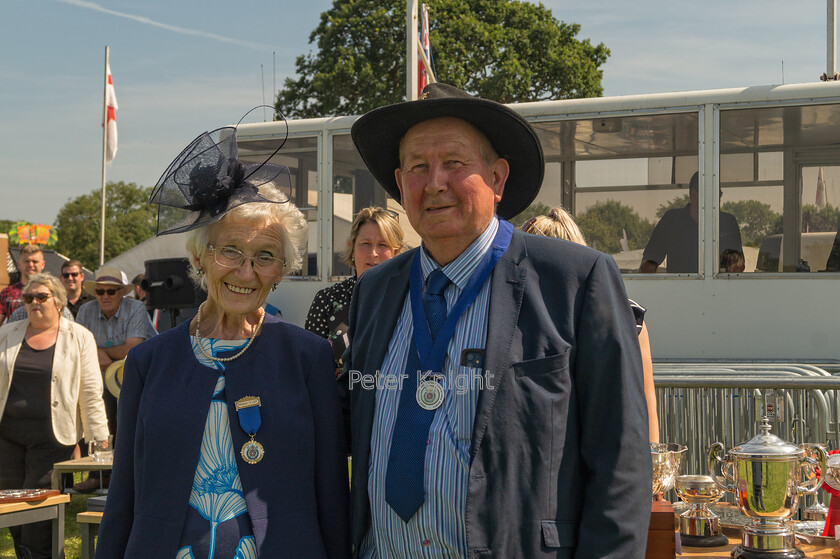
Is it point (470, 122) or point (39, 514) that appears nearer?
point (470, 122)

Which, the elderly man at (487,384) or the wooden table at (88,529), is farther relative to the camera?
the wooden table at (88,529)

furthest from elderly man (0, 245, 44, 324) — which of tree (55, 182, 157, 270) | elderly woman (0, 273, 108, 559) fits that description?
tree (55, 182, 157, 270)

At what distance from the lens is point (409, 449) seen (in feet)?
6.61

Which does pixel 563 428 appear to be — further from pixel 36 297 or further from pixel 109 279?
pixel 109 279

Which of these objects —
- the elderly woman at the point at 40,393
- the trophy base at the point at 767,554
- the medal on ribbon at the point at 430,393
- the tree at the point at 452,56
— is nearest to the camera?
the medal on ribbon at the point at 430,393

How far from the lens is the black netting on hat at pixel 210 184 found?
8.11 ft

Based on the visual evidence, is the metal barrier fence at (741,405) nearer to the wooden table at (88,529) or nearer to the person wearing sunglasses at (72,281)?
the wooden table at (88,529)

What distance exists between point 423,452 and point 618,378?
480mm

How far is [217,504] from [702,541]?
5.47 feet

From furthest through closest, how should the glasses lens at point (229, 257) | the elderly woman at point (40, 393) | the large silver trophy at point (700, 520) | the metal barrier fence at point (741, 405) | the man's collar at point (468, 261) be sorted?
the elderly woman at point (40, 393) < the metal barrier fence at point (741, 405) < the large silver trophy at point (700, 520) < the glasses lens at point (229, 257) < the man's collar at point (468, 261)

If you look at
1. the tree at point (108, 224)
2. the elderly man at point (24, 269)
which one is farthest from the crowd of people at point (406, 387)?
the tree at point (108, 224)

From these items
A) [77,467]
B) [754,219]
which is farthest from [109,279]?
[754,219]

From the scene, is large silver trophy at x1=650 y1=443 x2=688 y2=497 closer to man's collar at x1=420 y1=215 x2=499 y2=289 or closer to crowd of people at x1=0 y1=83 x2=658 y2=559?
crowd of people at x1=0 y1=83 x2=658 y2=559

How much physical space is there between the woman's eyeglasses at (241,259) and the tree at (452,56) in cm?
2317
